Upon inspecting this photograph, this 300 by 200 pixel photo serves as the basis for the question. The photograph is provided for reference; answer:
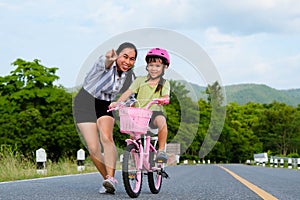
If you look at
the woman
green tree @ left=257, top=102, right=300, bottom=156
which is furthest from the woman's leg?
green tree @ left=257, top=102, right=300, bottom=156

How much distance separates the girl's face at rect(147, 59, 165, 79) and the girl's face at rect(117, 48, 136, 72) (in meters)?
0.28

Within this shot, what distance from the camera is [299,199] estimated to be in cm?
591

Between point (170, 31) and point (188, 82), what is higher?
point (170, 31)

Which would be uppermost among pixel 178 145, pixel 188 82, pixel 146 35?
pixel 146 35

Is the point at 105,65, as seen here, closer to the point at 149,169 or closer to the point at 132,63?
the point at 132,63

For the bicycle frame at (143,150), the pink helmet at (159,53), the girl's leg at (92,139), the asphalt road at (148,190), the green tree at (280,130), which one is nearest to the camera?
the asphalt road at (148,190)

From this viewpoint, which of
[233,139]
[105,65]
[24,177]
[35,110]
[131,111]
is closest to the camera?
[131,111]

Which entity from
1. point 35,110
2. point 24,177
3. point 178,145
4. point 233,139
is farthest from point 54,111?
point 233,139

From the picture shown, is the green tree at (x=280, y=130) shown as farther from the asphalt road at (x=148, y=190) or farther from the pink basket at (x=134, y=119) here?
the pink basket at (x=134, y=119)

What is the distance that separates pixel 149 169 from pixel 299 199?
1.85 meters

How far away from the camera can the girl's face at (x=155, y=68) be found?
20.6ft

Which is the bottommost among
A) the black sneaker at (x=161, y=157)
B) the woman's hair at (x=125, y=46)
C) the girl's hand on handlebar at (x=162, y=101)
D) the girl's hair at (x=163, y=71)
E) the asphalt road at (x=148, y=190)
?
the asphalt road at (x=148, y=190)

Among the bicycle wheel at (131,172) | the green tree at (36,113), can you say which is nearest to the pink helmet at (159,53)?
the bicycle wheel at (131,172)

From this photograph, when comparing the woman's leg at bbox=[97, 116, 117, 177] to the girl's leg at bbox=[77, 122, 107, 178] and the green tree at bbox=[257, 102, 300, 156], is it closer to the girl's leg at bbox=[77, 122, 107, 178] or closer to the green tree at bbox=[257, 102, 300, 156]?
the girl's leg at bbox=[77, 122, 107, 178]
